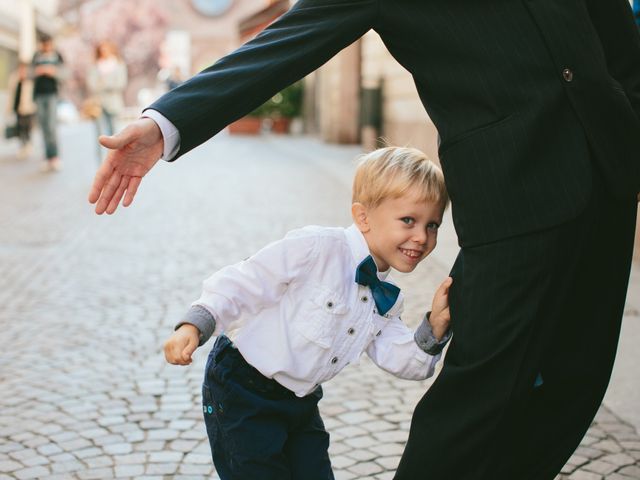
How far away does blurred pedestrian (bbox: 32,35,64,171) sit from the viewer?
13.6 meters

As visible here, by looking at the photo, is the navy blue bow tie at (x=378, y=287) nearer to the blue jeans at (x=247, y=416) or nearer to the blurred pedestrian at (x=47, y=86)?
the blue jeans at (x=247, y=416)

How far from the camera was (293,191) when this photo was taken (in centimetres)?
1114

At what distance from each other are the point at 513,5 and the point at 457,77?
17cm

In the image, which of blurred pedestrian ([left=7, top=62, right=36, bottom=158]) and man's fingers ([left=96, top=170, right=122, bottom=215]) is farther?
blurred pedestrian ([left=7, top=62, right=36, bottom=158])

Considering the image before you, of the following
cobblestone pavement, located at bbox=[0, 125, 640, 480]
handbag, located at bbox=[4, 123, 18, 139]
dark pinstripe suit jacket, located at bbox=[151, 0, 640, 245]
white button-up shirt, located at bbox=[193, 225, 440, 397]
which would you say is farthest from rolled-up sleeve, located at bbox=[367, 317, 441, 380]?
handbag, located at bbox=[4, 123, 18, 139]

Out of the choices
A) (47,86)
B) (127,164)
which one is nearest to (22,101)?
(47,86)

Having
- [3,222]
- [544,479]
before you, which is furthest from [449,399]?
[3,222]

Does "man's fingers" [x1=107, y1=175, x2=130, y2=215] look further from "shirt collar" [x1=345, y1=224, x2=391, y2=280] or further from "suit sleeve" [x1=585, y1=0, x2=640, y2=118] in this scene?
"suit sleeve" [x1=585, y1=0, x2=640, y2=118]

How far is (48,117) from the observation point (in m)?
13.6

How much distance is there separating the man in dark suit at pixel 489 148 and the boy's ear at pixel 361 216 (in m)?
0.34

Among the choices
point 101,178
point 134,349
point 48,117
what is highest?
point 48,117

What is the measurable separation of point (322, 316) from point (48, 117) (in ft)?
39.8

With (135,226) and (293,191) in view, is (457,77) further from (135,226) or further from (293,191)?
(293,191)

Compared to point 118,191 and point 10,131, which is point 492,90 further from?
point 10,131
